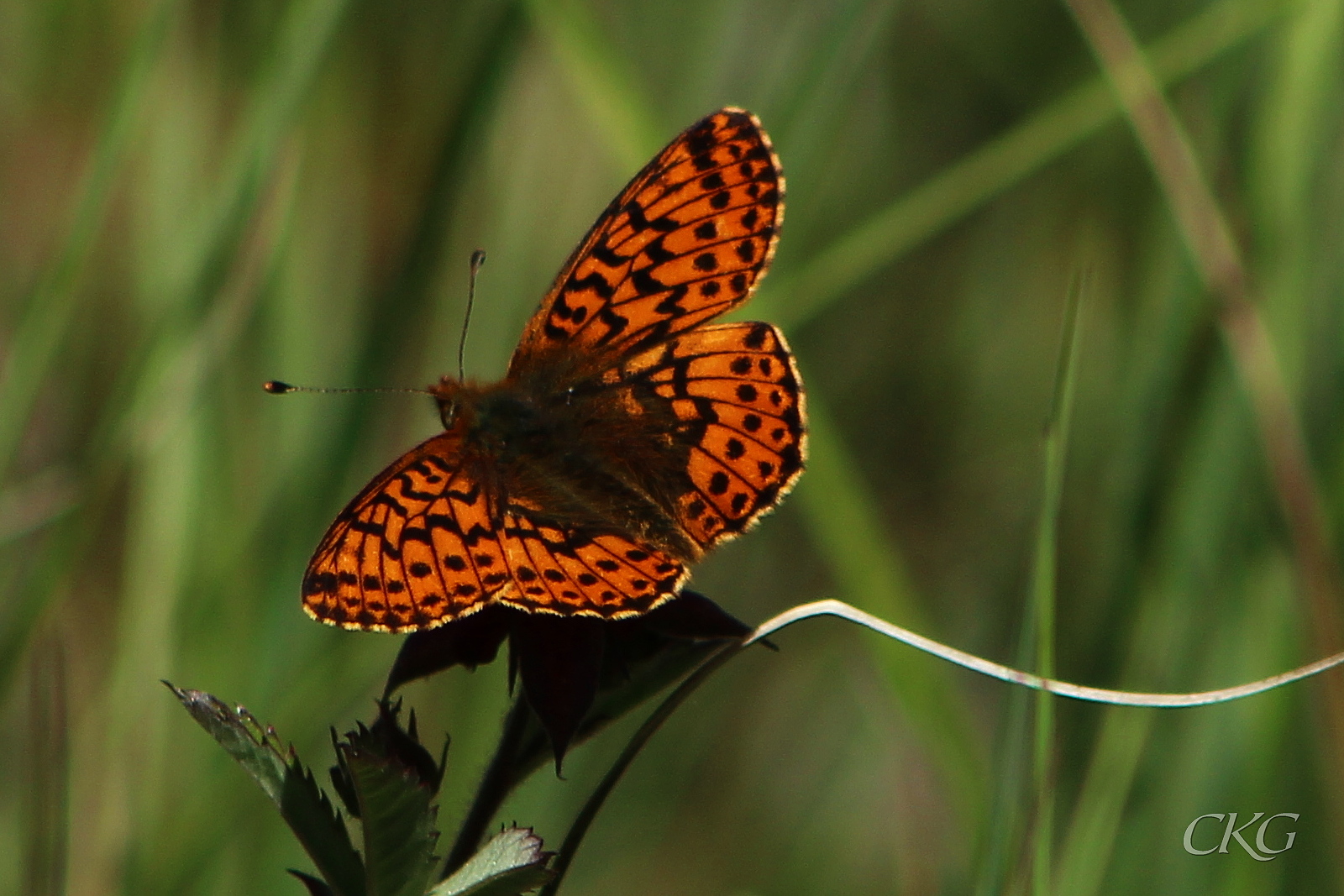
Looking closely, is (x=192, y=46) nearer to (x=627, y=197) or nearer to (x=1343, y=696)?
(x=627, y=197)

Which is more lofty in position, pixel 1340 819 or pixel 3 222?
pixel 3 222

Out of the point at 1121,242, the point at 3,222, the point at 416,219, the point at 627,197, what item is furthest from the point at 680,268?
the point at 3,222

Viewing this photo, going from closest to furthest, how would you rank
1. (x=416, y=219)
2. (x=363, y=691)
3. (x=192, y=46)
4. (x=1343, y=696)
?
(x=1343, y=696) → (x=363, y=691) → (x=416, y=219) → (x=192, y=46)

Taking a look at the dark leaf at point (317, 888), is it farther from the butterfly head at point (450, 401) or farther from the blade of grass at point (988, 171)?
the blade of grass at point (988, 171)

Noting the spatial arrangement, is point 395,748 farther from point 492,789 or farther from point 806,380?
point 806,380

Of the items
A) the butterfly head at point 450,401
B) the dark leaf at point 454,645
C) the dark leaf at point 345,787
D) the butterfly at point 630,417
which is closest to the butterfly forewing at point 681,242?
the butterfly at point 630,417

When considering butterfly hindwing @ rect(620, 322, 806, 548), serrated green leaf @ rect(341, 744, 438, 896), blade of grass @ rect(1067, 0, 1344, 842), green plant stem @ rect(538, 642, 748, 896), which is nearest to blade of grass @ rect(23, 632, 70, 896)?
serrated green leaf @ rect(341, 744, 438, 896)
